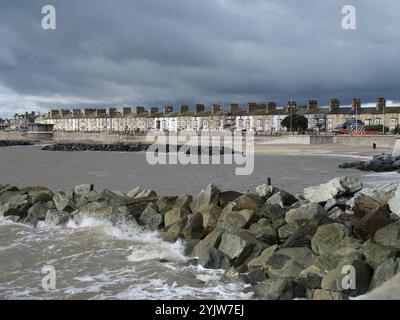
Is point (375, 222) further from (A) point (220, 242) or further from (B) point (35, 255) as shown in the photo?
(B) point (35, 255)

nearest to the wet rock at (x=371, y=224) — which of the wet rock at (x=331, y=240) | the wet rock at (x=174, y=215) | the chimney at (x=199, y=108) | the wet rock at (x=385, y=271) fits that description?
the wet rock at (x=331, y=240)

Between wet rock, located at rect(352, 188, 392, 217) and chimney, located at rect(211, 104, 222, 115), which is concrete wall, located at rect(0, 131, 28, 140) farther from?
wet rock, located at rect(352, 188, 392, 217)

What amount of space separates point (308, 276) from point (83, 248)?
19.1ft

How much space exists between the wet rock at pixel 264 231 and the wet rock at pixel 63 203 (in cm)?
659

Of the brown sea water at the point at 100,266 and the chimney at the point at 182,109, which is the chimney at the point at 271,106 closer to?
the chimney at the point at 182,109

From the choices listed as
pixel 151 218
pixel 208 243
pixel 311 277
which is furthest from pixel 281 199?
pixel 311 277

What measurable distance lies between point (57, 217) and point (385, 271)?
9.64 m

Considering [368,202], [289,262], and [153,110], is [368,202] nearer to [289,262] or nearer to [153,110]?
[289,262]

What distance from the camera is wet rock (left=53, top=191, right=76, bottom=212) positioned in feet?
49.6

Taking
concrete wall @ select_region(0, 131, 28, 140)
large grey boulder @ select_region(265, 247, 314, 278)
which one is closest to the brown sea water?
large grey boulder @ select_region(265, 247, 314, 278)

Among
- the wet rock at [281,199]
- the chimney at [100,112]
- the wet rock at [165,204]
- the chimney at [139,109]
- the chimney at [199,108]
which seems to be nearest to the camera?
the wet rock at [281,199]

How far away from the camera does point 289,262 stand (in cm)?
879

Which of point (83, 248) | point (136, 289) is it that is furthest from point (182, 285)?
point (83, 248)

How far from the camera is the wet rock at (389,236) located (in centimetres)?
887
